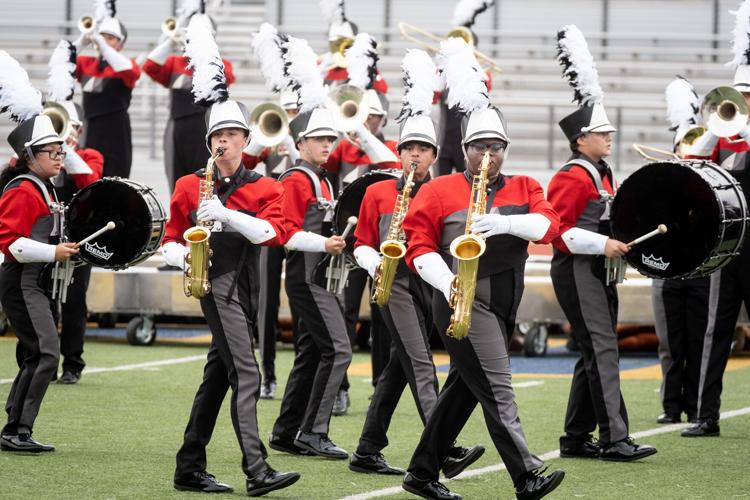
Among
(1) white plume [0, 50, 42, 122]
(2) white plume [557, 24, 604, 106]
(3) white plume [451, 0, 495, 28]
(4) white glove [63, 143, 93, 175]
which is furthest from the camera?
(3) white plume [451, 0, 495, 28]

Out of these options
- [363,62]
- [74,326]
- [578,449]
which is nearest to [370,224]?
[578,449]

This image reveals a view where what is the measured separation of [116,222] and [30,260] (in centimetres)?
50

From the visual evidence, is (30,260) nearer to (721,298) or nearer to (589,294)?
(589,294)

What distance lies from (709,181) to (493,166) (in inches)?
58.5

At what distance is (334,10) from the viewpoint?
11.5 meters

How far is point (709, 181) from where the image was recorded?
6.62 m

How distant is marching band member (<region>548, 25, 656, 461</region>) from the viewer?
698 cm

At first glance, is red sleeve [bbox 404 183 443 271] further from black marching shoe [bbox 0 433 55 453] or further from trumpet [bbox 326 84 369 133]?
trumpet [bbox 326 84 369 133]

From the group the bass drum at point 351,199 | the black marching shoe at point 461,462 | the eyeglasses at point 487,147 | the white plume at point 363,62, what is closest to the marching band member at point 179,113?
the white plume at point 363,62

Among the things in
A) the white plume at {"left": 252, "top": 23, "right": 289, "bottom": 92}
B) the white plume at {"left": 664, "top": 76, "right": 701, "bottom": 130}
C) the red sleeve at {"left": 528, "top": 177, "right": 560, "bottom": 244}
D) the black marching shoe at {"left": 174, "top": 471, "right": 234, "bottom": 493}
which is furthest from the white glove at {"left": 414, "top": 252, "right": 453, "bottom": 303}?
the white plume at {"left": 664, "top": 76, "right": 701, "bottom": 130}

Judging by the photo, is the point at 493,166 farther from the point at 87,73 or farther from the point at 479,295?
the point at 87,73

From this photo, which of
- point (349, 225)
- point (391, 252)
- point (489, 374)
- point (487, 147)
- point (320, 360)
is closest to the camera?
point (489, 374)

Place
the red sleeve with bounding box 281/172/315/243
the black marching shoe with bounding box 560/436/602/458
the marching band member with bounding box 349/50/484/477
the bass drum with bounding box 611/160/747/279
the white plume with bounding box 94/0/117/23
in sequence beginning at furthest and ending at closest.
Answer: the white plume with bounding box 94/0/117/23 < the red sleeve with bounding box 281/172/315/243 < the black marching shoe with bounding box 560/436/602/458 < the bass drum with bounding box 611/160/747/279 < the marching band member with bounding box 349/50/484/477

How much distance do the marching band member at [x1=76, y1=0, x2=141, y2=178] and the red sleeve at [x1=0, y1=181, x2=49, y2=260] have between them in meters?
4.74
